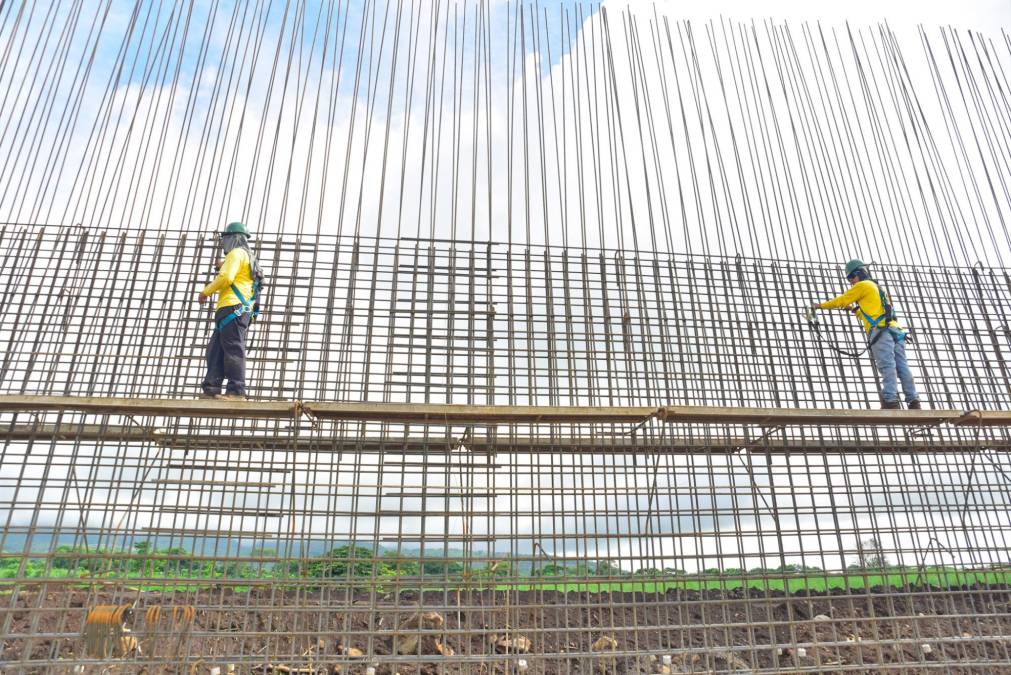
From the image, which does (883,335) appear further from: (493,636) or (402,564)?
(402,564)

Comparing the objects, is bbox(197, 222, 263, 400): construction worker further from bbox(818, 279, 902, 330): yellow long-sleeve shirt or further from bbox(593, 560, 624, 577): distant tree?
bbox(818, 279, 902, 330): yellow long-sleeve shirt

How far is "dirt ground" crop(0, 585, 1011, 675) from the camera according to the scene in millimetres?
4660

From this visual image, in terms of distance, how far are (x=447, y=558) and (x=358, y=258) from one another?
3503mm

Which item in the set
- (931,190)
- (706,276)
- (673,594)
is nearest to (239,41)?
(706,276)

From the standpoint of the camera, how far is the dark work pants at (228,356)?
5375 millimetres

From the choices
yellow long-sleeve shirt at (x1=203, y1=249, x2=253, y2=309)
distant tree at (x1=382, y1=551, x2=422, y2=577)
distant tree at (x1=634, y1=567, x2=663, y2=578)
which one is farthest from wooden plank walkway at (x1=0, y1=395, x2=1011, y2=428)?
distant tree at (x1=634, y1=567, x2=663, y2=578)

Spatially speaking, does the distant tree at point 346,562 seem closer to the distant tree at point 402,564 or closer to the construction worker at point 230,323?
the distant tree at point 402,564

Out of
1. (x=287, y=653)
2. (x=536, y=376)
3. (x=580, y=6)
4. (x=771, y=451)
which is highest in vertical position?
(x=580, y=6)

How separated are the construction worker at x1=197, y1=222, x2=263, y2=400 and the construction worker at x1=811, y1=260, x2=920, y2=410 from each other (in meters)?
5.80

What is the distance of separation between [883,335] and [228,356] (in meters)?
6.55

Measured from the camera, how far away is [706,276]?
774cm

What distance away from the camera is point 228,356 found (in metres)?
5.38

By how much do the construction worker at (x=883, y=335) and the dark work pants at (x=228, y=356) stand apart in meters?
5.81

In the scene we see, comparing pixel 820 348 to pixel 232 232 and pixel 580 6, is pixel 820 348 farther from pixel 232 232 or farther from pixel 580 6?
pixel 232 232
